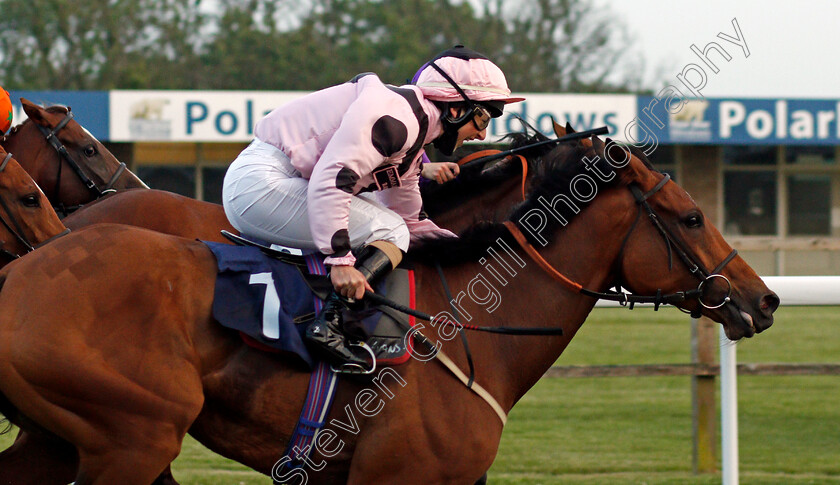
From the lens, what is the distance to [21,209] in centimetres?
343

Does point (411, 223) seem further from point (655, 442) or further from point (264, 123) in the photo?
point (655, 442)

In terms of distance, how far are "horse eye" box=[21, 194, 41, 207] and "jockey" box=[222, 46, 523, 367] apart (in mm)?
831

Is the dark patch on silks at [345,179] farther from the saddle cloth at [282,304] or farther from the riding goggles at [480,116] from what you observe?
the riding goggles at [480,116]

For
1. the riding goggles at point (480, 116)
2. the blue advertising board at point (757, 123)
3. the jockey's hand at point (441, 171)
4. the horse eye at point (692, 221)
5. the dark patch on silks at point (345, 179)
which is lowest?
the horse eye at point (692, 221)

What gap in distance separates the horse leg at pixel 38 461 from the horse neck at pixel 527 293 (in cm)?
126

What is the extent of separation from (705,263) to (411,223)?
1020mm

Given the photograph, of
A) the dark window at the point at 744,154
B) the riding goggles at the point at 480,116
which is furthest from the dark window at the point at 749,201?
the riding goggles at the point at 480,116

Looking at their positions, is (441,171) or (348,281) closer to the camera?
(348,281)

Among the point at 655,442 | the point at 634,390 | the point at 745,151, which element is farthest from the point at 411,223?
the point at 745,151

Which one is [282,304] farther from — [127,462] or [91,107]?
[91,107]

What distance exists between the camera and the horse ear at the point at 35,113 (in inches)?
185

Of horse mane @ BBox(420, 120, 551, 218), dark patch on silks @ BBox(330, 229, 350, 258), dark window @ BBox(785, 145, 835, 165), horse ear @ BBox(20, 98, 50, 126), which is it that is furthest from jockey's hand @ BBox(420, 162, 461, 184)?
dark window @ BBox(785, 145, 835, 165)

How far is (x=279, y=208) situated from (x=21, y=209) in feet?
3.61

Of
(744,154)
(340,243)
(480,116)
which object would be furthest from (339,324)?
(744,154)
